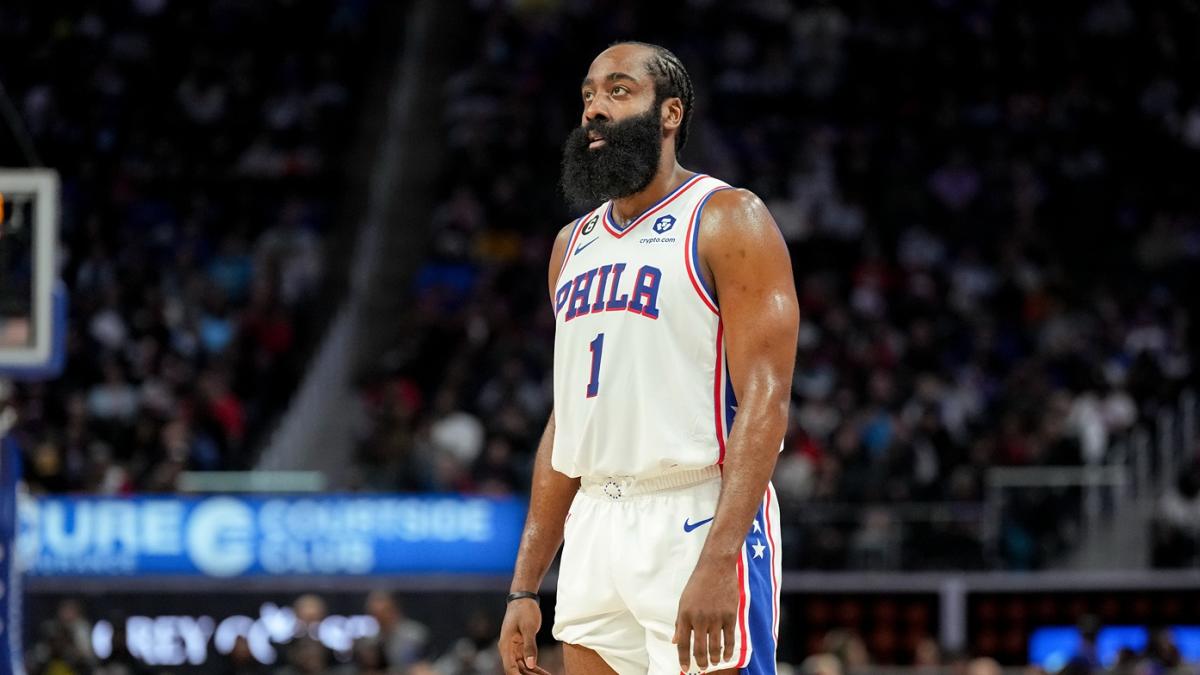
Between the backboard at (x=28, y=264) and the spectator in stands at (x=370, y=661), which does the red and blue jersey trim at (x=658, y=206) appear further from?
the spectator in stands at (x=370, y=661)

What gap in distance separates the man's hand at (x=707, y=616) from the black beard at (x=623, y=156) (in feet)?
3.39

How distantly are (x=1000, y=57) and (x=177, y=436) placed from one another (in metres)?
12.5

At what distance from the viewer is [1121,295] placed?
20859 millimetres

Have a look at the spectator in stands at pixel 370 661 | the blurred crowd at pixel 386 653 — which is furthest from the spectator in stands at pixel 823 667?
the spectator in stands at pixel 370 661

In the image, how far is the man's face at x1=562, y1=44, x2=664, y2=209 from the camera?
192 inches

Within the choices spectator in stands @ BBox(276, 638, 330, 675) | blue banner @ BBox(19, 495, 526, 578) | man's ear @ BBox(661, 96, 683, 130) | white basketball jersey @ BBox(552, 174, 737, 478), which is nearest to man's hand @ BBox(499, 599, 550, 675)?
white basketball jersey @ BBox(552, 174, 737, 478)

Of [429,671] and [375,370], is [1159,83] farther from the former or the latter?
[429,671]

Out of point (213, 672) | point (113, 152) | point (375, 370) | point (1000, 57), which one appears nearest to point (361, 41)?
point (113, 152)

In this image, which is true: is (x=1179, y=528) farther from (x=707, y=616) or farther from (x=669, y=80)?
(x=707, y=616)

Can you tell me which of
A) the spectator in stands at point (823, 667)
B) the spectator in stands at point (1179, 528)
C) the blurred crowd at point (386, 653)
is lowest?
the blurred crowd at point (386, 653)

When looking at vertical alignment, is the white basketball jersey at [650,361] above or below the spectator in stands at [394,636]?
above

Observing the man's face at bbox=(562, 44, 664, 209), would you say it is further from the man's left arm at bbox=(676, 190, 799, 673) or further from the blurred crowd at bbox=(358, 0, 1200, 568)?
the blurred crowd at bbox=(358, 0, 1200, 568)

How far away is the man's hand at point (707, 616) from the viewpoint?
4.39 meters

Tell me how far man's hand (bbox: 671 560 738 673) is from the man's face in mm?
1047
